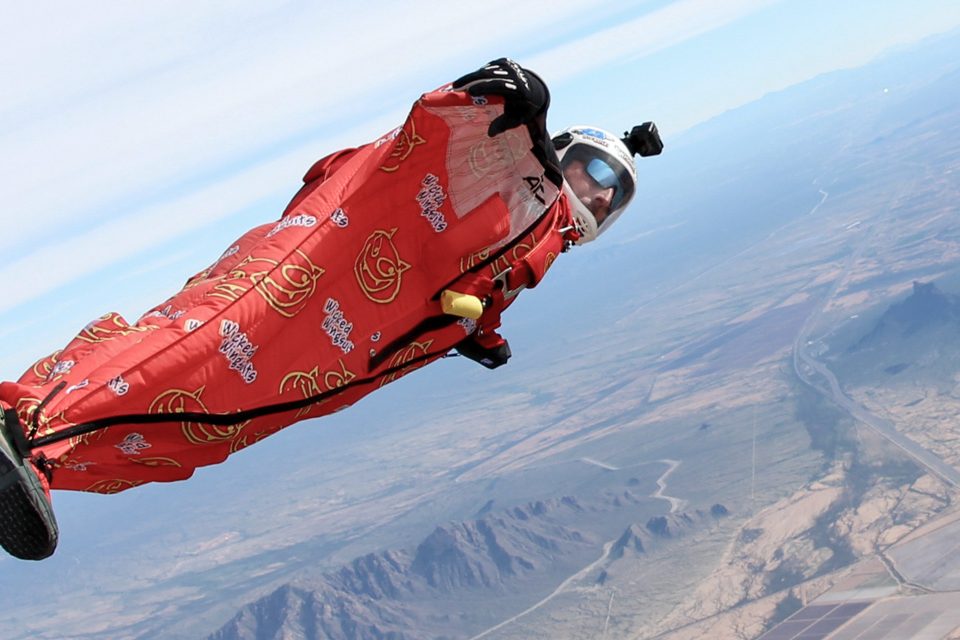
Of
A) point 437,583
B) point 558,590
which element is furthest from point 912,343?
point 437,583


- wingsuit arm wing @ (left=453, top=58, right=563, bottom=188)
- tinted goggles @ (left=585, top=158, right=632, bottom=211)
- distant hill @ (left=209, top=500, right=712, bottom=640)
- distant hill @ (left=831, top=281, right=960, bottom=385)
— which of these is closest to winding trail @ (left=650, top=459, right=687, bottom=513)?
distant hill @ (left=209, top=500, right=712, bottom=640)

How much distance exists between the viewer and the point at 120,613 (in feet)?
529

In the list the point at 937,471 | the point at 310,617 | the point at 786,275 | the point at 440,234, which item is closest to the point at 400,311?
the point at 440,234

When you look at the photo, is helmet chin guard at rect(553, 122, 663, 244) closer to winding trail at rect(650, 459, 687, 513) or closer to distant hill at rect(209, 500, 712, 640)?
winding trail at rect(650, 459, 687, 513)

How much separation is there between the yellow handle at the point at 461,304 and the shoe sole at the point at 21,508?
215cm

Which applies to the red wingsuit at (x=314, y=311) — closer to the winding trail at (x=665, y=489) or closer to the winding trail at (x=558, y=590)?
the winding trail at (x=558, y=590)

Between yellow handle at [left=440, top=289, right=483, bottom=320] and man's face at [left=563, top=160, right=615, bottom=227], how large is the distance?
1.38 metres

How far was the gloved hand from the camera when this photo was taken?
4160 mm

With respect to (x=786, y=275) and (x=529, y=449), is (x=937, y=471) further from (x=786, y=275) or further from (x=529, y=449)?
(x=786, y=275)

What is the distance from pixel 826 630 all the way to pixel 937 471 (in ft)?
92.8

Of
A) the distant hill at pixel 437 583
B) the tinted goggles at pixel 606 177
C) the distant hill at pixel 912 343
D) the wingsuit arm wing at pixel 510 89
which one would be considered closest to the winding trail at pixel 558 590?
the distant hill at pixel 437 583

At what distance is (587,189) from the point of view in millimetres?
5867

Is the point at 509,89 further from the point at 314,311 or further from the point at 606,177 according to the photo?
the point at 606,177

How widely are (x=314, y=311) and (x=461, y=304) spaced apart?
2.57 feet
